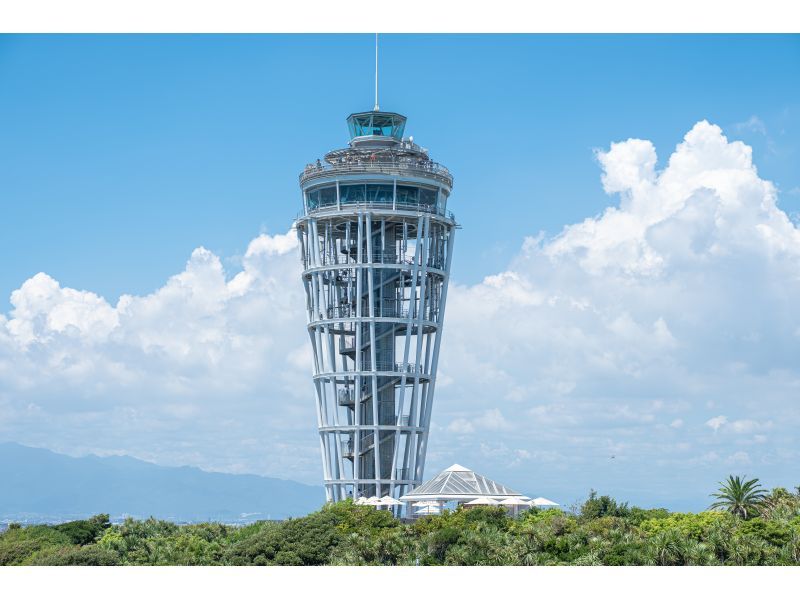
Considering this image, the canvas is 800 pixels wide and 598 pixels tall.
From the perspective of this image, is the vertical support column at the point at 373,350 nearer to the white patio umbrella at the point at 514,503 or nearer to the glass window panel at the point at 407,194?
the glass window panel at the point at 407,194

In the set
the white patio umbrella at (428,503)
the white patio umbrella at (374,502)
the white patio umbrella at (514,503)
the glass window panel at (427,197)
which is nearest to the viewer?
the white patio umbrella at (514,503)

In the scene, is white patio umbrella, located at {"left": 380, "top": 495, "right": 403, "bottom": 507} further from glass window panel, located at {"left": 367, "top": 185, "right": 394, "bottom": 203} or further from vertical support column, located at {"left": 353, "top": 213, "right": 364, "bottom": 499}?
glass window panel, located at {"left": 367, "top": 185, "right": 394, "bottom": 203}

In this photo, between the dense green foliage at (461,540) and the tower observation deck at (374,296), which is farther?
the tower observation deck at (374,296)

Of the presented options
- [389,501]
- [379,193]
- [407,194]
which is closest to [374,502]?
[389,501]

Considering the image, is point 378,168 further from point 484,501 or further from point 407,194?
point 484,501

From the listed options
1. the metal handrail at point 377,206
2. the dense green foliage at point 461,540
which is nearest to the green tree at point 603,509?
the dense green foliage at point 461,540

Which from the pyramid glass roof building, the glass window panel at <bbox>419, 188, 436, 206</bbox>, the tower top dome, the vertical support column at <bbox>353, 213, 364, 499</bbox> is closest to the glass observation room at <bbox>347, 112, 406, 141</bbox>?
the tower top dome

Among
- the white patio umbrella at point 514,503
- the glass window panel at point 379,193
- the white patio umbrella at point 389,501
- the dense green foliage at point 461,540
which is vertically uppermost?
the glass window panel at point 379,193
